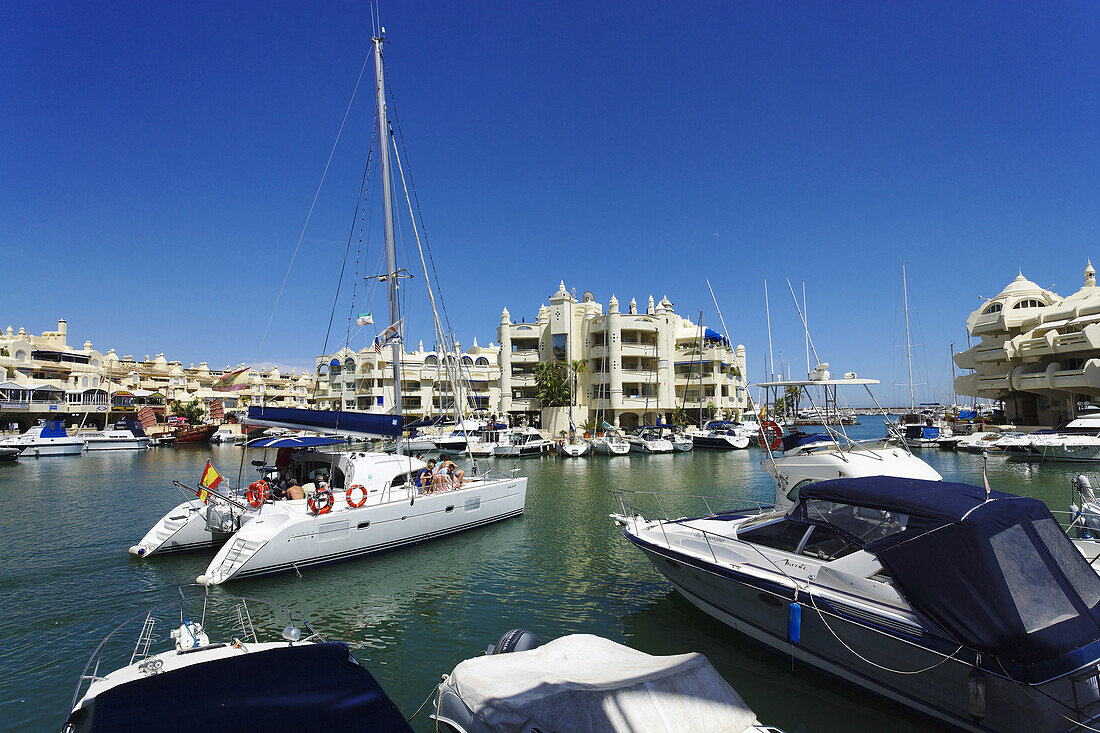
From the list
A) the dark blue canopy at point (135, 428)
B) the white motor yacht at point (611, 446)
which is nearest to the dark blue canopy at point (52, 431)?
the dark blue canopy at point (135, 428)

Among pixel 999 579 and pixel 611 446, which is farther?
pixel 611 446

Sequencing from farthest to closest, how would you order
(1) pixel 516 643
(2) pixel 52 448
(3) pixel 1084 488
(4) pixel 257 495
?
(2) pixel 52 448
(4) pixel 257 495
(3) pixel 1084 488
(1) pixel 516 643

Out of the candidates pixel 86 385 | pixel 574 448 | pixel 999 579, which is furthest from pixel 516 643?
pixel 86 385

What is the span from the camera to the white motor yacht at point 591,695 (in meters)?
4.56

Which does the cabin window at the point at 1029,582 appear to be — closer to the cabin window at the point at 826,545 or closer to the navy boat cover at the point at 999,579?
the navy boat cover at the point at 999,579

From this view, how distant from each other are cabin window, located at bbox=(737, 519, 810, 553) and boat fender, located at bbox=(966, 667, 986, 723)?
261 centimetres

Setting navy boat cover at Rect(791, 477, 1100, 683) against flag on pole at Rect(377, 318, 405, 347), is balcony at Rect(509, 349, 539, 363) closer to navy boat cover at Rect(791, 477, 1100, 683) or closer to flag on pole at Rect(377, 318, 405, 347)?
flag on pole at Rect(377, 318, 405, 347)

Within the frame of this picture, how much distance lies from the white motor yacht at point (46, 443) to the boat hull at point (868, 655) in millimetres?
56058

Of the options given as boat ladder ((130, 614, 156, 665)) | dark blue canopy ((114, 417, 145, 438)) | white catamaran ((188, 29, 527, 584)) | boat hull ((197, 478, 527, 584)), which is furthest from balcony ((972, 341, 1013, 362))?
dark blue canopy ((114, 417, 145, 438))

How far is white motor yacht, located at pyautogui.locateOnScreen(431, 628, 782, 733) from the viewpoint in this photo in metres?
4.56

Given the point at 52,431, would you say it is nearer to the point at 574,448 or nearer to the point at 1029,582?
the point at 574,448

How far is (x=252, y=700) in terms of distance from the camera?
452 cm

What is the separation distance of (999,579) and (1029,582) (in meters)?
0.36

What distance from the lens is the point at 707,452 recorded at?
46.4 m
